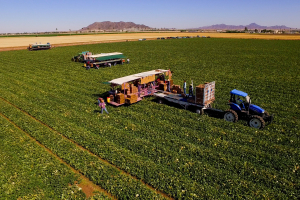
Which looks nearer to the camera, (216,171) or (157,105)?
Result: (216,171)

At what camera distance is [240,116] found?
52.1 ft

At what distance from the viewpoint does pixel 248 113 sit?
1497 cm

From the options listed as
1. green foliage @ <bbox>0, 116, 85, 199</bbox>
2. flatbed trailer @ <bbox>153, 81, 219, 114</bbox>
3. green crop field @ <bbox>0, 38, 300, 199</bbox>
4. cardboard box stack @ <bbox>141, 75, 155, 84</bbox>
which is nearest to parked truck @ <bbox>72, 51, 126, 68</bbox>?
green crop field @ <bbox>0, 38, 300, 199</bbox>

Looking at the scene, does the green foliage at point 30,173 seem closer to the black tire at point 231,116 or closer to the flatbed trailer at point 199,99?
the flatbed trailer at point 199,99

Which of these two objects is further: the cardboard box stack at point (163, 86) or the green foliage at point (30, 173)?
the cardboard box stack at point (163, 86)

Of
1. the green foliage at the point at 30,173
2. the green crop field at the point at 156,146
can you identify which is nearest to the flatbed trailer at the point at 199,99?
the green crop field at the point at 156,146

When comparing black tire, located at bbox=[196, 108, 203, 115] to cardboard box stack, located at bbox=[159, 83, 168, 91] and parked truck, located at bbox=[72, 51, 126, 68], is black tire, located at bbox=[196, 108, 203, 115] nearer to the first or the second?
cardboard box stack, located at bbox=[159, 83, 168, 91]

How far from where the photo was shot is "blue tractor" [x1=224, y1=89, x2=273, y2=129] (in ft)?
47.3

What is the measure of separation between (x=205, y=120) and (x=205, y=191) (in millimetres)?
7359

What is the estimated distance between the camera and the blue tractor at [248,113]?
14411 mm

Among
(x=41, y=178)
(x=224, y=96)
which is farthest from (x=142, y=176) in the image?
(x=224, y=96)

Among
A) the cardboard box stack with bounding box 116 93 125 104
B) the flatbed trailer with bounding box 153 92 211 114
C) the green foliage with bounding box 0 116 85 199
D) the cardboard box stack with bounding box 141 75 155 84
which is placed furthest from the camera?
the cardboard box stack with bounding box 141 75 155 84

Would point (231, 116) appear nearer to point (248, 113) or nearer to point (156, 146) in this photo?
point (248, 113)

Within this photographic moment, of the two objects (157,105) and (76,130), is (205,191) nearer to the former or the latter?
(76,130)
